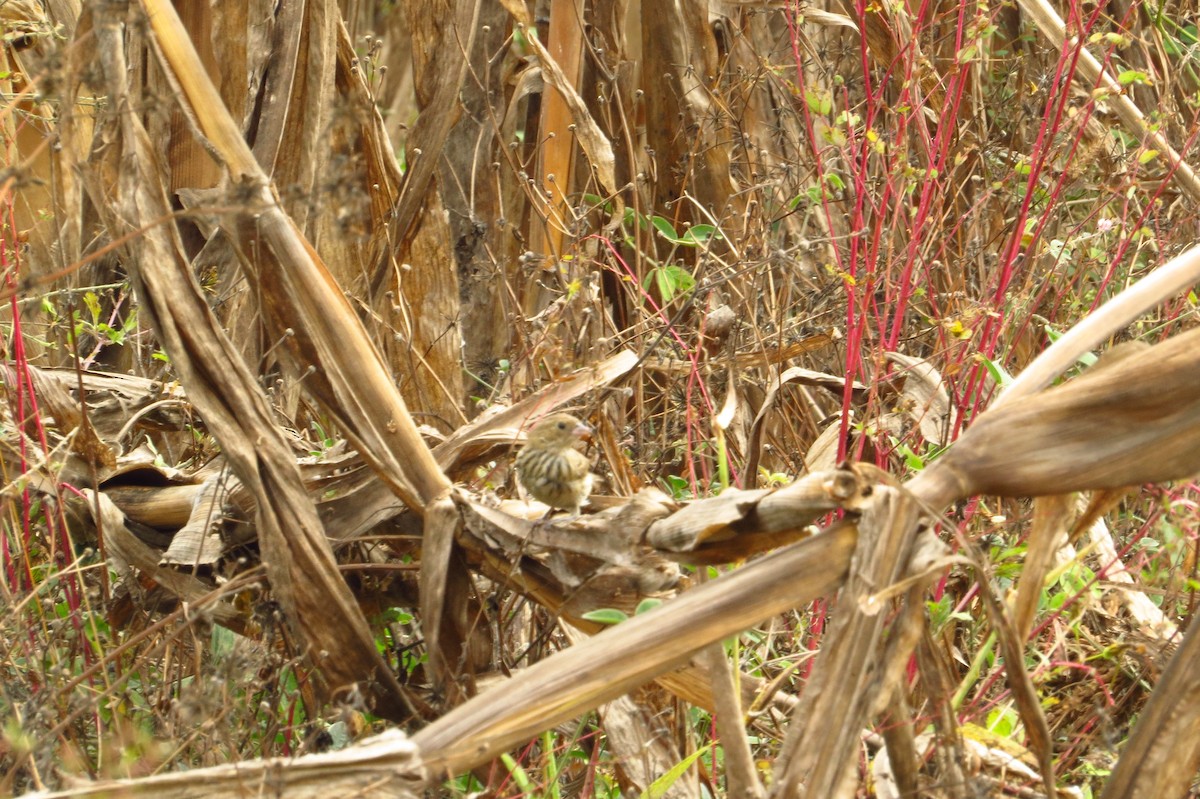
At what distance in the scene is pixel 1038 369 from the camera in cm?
189

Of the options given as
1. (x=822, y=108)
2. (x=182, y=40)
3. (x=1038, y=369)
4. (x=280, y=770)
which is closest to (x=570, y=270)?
(x=822, y=108)

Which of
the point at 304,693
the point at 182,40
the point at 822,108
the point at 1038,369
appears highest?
the point at 182,40

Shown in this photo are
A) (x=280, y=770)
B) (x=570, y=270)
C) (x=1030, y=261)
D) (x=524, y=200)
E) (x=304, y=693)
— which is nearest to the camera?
(x=280, y=770)

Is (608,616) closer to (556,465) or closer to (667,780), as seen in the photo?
(667,780)

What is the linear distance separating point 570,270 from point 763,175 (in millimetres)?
1342

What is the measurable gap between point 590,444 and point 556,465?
13.5 inches

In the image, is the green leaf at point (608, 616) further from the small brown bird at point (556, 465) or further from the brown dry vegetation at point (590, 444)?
the small brown bird at point (556, 465)

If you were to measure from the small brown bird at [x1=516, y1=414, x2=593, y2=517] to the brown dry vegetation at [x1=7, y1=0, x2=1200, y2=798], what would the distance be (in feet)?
0.16

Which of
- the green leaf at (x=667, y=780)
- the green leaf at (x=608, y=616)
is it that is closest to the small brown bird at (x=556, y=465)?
the green leaf at (x=608, y=616)

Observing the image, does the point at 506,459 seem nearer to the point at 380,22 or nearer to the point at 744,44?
the point at 744,44

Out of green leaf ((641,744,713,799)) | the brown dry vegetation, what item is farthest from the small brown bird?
green leaf ((641,744,713,799))

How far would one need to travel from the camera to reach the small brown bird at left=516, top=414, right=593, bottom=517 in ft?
8.11

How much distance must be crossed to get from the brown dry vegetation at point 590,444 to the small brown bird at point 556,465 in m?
0.05

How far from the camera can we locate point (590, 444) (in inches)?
112
